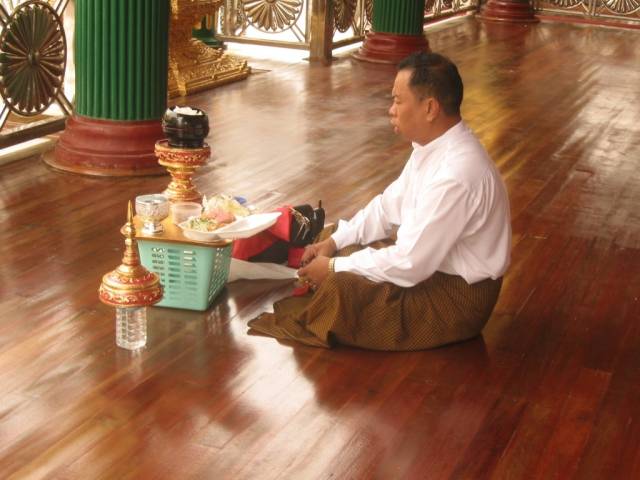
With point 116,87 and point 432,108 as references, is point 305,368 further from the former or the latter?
point 116,87

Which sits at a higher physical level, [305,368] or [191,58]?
[191,58]

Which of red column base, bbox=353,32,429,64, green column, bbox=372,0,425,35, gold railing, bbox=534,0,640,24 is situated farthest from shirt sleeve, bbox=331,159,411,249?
gold railing, bbox=534,0,640,24

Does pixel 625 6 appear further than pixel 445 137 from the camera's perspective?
Yes

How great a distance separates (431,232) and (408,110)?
39 centimetres

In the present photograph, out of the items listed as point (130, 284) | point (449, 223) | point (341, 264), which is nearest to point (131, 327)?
point (130, 284)

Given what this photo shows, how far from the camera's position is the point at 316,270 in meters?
3.56

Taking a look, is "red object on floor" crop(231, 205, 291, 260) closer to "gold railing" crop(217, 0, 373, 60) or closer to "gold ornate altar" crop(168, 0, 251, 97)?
"gold ornate altar" crop(168, 0, 251, 97)

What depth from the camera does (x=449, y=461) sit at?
114 inches

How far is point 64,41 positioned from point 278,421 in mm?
3565

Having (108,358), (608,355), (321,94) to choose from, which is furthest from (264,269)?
(321,94)

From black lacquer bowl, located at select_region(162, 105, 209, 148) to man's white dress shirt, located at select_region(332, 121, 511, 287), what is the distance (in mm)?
826

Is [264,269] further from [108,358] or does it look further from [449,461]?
[449,461]

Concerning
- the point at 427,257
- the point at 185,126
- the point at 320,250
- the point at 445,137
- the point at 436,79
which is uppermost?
the point at 436,79

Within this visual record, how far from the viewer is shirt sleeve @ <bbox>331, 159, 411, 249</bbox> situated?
3.78m
